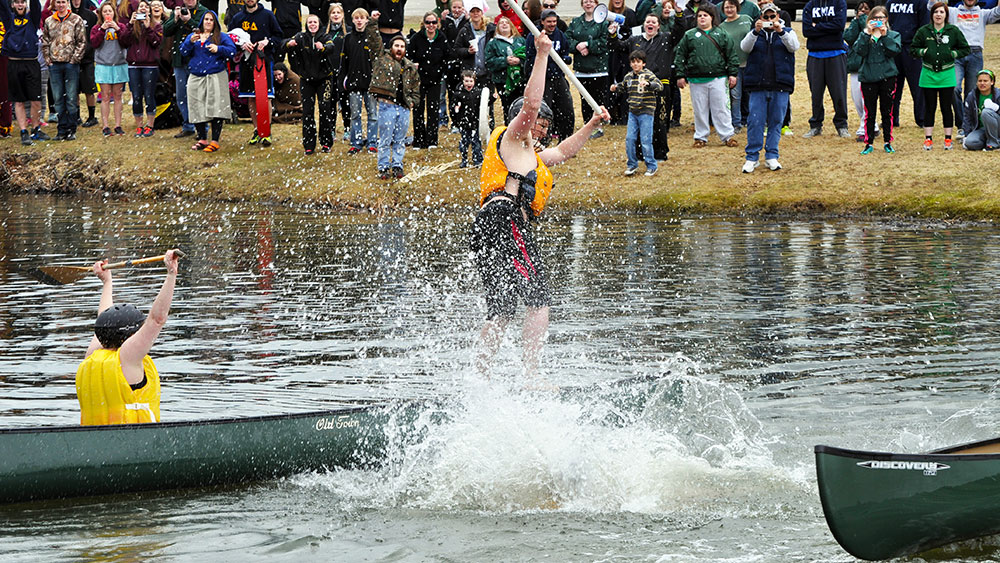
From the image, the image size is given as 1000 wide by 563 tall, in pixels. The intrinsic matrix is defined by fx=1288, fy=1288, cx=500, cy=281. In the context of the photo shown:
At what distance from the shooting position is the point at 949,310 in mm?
12023

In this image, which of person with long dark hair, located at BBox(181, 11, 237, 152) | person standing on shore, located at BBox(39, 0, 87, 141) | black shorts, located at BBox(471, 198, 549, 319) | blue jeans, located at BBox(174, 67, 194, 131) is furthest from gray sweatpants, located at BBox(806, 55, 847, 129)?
person standing on shore, located at BBox(39, 0, 87, 141)

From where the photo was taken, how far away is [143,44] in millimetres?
22719

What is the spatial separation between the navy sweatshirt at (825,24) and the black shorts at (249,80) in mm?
9191

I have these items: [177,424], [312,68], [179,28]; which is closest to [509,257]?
[177,424]

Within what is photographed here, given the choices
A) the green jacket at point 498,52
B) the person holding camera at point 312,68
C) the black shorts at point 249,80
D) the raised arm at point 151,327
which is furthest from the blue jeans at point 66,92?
the raised arm at point 151,327

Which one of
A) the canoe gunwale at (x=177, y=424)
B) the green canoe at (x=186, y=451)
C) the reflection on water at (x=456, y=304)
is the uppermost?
the canoe gunwale at (x=177, y=424)

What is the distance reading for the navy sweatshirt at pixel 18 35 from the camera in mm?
22734

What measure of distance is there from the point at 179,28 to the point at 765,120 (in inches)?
406

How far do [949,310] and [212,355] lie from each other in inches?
265

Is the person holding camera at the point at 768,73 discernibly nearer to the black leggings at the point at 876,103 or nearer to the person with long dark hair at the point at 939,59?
the black leggings at the point at 876,103

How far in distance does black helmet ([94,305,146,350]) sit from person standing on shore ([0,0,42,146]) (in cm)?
1693

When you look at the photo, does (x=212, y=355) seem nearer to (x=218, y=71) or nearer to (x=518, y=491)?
(x=518, y=491)

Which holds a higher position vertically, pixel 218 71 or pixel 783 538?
pixel 218 71

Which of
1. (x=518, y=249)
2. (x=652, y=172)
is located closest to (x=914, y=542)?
(x=518, y=249)
